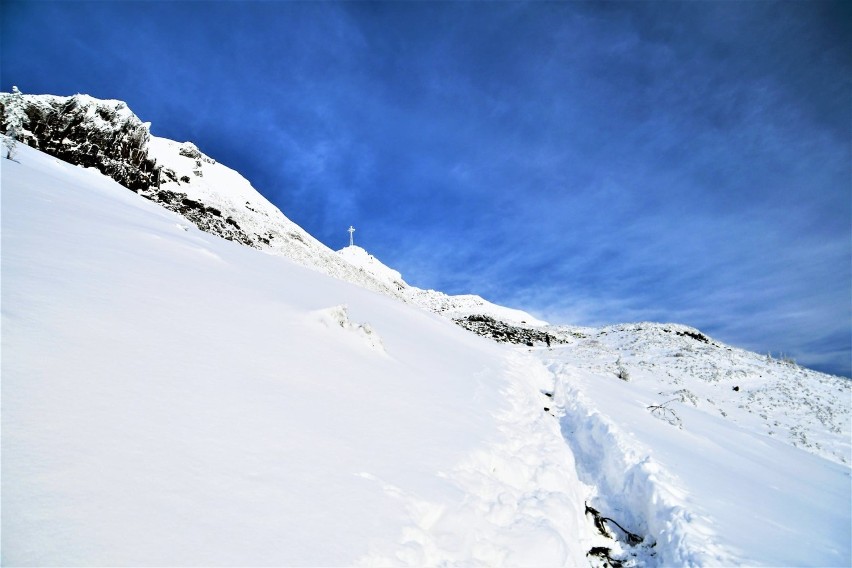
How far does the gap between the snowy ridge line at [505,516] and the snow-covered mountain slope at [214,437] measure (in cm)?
3

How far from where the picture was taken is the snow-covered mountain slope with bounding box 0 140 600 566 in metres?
2.42

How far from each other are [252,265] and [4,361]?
8528 mm

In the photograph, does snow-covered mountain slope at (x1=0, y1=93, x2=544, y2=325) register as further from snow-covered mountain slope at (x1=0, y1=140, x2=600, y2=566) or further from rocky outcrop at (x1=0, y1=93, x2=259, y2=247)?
snow-covered mountain slope at (x1=0, y1=140, x2=600, y2=566)

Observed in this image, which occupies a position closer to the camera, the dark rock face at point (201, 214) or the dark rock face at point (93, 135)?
the dark rock face at point (93, 135)

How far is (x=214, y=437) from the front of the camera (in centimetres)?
348

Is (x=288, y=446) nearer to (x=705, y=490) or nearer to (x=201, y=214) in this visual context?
(x=705, y=490)

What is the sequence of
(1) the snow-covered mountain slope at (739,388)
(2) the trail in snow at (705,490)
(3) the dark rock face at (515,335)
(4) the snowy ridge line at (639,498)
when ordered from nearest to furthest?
(4) the snowy ridge line at (639,498) → (2) the trail in snow at (705,490) → (1) the snow-covered mountain slope at (739,388) → (3) the dark rock face at (515,335)

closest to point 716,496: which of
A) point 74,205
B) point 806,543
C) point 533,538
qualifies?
point 806,543

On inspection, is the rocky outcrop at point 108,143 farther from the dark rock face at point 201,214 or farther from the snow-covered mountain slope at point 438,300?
the snow-covered mountain slope at point 438,300

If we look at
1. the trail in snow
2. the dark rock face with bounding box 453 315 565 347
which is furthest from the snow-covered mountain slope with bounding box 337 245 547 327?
the trail in snow

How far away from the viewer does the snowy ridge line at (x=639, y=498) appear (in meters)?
5.05

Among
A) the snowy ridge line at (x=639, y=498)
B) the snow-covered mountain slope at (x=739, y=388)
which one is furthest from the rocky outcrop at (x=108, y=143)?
the snow-covered mountain slope at (x=739, y=388)

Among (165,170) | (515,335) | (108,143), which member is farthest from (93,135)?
(515,335)

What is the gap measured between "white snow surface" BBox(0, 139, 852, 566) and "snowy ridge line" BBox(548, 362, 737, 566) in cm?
4
